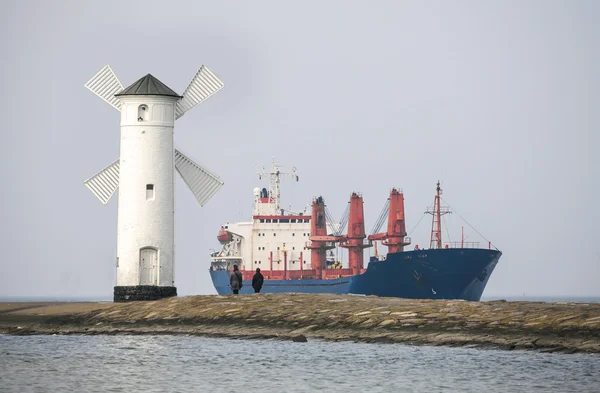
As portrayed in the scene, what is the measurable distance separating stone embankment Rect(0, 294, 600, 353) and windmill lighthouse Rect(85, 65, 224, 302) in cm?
170

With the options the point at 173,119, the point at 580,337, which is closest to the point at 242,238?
the point at 173,119

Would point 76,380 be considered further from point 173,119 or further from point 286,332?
point 173,119

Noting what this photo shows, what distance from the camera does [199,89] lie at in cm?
4056

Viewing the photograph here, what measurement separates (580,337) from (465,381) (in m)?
4.04

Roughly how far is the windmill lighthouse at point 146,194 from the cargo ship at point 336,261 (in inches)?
1137

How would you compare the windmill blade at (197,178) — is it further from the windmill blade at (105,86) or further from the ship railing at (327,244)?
the ship railing at (327,244)

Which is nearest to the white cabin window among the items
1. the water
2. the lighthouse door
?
the lighthouse door

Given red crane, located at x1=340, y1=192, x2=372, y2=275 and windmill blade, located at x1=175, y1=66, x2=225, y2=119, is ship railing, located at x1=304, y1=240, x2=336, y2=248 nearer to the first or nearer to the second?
red crane, located at x1=340, y1=192, x2=372, y2=275

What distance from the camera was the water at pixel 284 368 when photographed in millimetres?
22609

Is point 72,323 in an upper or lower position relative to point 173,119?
lower

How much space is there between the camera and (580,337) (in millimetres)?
25797

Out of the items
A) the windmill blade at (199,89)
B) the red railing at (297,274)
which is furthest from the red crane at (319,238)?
the windmill blade at (199,89)

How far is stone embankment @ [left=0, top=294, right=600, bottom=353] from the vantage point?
26.8 metres

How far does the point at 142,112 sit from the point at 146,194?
262 centimetres
